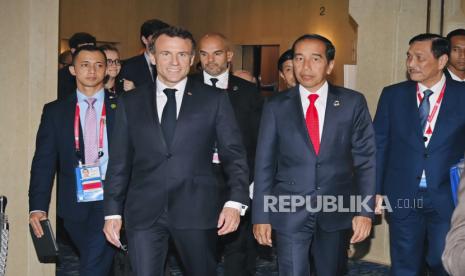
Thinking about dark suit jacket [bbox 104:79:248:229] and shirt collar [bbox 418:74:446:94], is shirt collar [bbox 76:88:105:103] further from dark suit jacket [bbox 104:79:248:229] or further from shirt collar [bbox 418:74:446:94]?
shirt collar [bbox 418:74:446:94]

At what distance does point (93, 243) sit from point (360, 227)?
1.66 m

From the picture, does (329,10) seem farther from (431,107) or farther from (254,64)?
(431,107)

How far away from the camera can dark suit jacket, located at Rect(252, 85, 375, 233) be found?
13.2ft

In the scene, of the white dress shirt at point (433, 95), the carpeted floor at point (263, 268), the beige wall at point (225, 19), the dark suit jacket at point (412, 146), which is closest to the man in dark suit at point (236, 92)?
the carpeted floor at point (263, 268)

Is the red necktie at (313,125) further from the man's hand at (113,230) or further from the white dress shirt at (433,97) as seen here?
the man's hand at (113,230)

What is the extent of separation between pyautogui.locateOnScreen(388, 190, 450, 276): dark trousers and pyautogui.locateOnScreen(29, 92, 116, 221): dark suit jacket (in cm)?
199

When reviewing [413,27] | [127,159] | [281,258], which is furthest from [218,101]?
[413,27]

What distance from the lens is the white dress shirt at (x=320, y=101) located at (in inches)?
162

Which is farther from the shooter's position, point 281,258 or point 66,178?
point 66,178

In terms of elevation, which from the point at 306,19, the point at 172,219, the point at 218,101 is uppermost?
the point at 306,19

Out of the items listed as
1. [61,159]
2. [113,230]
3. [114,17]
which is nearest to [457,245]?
[113,230]

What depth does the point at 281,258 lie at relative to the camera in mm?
4066

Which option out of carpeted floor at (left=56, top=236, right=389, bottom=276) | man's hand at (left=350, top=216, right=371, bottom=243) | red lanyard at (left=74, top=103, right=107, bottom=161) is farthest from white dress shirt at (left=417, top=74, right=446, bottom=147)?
red lanyard at (left=74, top=103, right=107, bottom=161)

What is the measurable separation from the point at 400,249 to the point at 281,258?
1.17 metres
